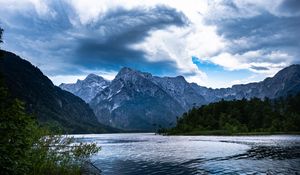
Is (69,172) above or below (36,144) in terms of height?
below

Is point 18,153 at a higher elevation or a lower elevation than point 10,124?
lower

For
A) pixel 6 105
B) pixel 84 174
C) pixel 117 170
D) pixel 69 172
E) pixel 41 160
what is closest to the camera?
pixel 6 105

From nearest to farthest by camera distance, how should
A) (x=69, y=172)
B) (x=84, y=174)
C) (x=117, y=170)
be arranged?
1. (x=69, y=172)
2. (x=84, y=174)
3. (x=117, y=170)

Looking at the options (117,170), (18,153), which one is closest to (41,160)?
(18,153)

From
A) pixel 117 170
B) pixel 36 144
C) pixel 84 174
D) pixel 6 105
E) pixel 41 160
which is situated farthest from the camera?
pixel 117 170

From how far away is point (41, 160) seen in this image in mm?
40969

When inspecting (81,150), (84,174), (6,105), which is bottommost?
(84,174)

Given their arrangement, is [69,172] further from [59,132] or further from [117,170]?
[117,170]

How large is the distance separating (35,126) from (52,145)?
495 cm

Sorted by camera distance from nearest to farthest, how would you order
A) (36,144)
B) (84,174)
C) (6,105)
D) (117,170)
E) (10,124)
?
(10,124)
(6,105)
(36,144)
(84,174)
(117,170)

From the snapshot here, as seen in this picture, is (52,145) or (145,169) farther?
(145,169)

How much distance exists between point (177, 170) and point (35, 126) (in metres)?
32.5

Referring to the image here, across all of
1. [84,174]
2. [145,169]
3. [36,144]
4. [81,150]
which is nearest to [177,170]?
[145,169]

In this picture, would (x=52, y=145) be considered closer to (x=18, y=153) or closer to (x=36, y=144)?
(x=36, y=144)
